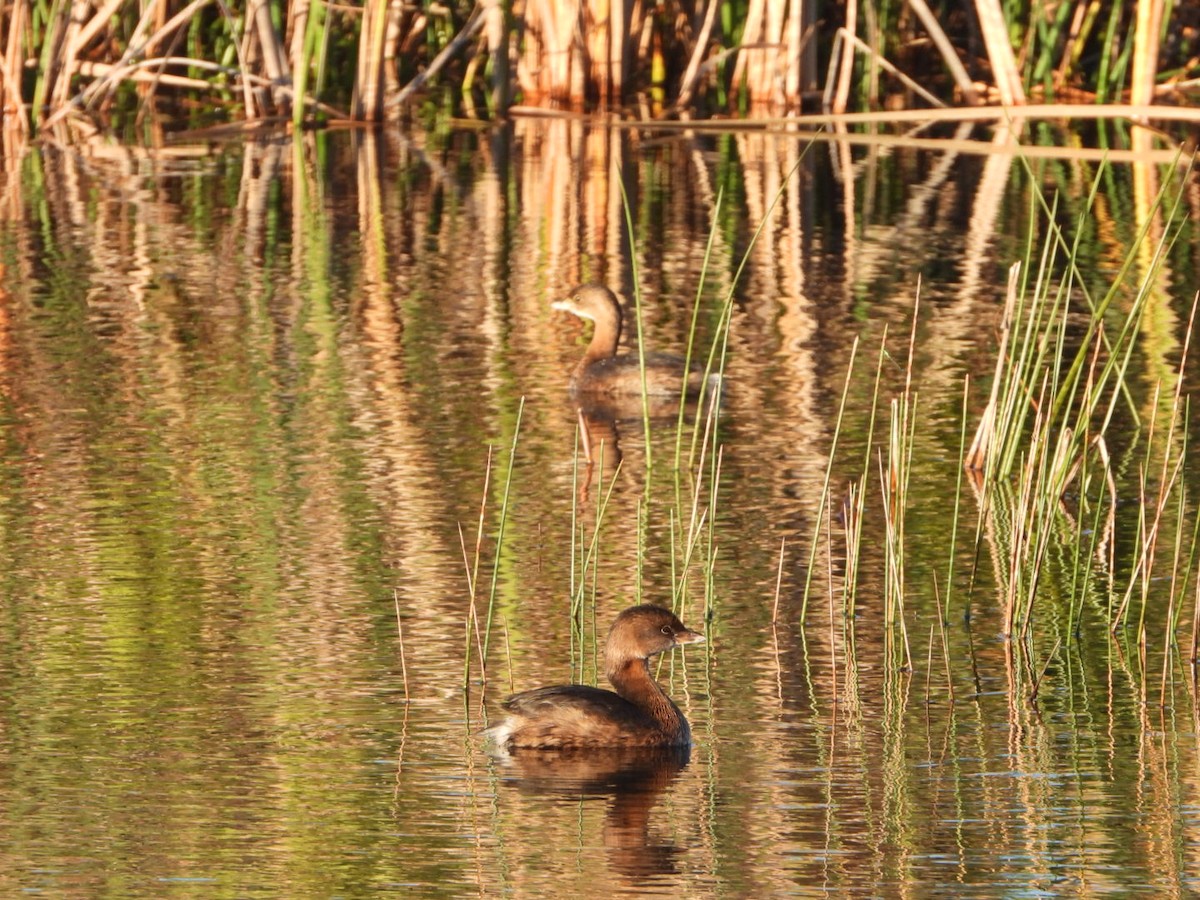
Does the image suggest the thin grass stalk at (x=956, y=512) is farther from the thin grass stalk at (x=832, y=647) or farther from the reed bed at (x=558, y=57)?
the reed bed at (x=558, y=57)

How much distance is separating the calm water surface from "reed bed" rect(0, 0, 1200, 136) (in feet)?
11.3

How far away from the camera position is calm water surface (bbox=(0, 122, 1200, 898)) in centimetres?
498

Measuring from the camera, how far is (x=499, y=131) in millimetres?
17578

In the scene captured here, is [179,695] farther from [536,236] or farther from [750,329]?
[536,236]

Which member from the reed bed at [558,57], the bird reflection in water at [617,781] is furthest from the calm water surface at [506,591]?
the reed bed at [558,57]

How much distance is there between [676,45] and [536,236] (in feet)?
21.1

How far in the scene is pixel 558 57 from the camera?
17672 mm

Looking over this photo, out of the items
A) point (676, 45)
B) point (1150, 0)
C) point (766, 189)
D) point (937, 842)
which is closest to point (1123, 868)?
point (937, 842)

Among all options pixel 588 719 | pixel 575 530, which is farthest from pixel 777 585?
pixel 588 719

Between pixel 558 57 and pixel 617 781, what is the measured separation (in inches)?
501

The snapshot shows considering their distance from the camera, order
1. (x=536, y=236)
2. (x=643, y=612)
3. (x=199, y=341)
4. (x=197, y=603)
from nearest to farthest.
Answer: (x=643, y=612), (x=197, y=603), (x=199, y=341), (x=536, y=236)

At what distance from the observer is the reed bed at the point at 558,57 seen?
1652 centimetres

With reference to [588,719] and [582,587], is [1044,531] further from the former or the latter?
[588,719]

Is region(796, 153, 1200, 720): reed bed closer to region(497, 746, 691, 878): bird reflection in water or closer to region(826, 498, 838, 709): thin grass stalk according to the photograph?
region(826, 498, 838, 709): thin grass stalk
